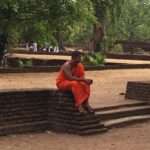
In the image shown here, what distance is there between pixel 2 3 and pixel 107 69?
5.75 metres

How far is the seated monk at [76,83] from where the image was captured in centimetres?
1077

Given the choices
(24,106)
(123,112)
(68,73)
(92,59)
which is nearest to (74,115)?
(68,73)

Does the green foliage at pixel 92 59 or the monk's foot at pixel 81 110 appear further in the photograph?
the green foliage at pixel 92 59

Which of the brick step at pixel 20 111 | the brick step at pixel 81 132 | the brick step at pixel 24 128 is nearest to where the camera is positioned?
the brick step at pixel 24 128

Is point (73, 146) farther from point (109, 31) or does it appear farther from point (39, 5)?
point (109, 31)

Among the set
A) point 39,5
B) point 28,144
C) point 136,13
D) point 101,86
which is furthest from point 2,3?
point 136,13

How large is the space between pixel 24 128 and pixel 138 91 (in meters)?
4.46

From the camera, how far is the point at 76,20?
20.4m

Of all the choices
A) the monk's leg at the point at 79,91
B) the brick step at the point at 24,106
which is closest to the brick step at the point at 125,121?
the monk's leg at the point at 79,91

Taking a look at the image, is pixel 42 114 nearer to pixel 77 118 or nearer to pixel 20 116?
pixel 20 116

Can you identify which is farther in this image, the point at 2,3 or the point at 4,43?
the point at 4,43

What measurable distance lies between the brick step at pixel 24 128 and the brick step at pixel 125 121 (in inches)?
49.4

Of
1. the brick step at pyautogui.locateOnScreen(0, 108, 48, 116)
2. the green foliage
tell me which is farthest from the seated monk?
the green foliage

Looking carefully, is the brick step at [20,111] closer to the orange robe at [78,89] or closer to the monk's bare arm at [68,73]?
the orange robe at [78,89]
